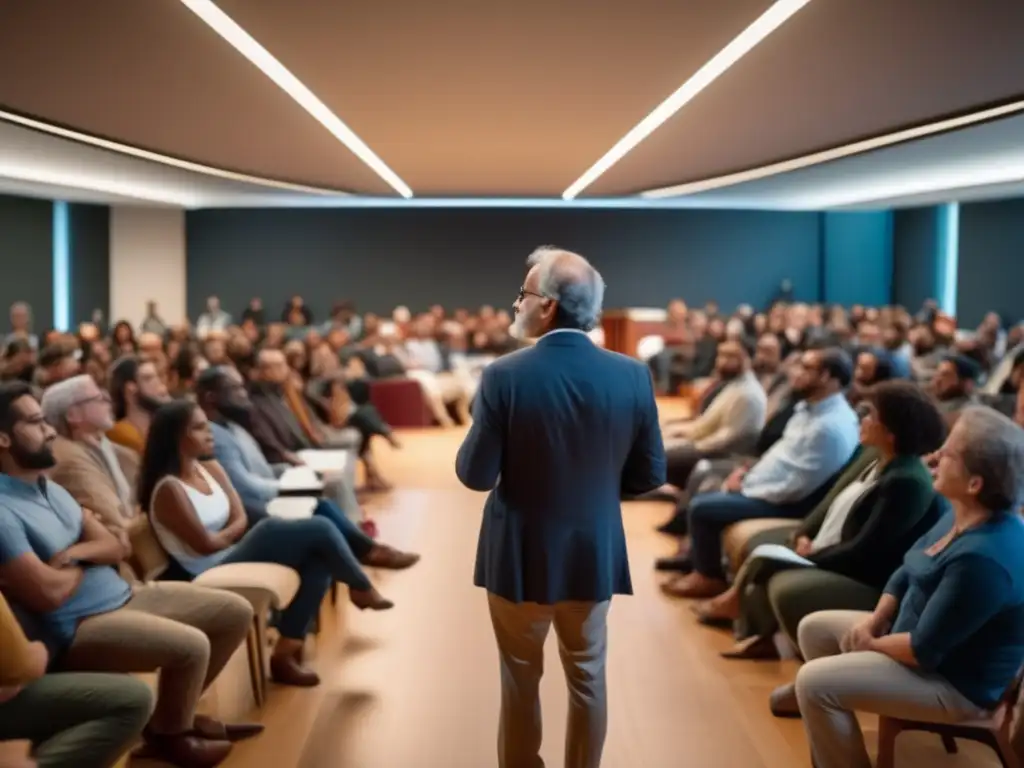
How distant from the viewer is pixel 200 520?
4402 millimetres

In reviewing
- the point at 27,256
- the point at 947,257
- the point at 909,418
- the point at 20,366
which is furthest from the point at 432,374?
the point at 909,418

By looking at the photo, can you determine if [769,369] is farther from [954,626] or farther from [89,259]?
[89,259]

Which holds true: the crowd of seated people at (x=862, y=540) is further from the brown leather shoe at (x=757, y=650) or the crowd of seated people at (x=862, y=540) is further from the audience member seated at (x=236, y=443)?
the audience member seated at (x=236, y=443)

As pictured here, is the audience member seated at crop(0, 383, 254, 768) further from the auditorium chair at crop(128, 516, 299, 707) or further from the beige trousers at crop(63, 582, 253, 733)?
the auditorium chair at crop(128, 516, 299, 707)

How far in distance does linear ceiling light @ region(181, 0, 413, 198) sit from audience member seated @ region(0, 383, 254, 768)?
205cm

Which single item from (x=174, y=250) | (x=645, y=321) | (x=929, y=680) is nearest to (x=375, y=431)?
(x=929, y=680)

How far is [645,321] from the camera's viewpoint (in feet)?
56.3

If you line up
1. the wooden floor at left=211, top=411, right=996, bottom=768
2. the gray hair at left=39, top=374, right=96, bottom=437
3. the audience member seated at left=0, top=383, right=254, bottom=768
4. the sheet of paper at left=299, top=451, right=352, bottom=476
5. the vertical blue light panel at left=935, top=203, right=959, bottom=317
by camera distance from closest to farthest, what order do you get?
the audience member seated at left=0, top=383, right=254, bottom=768
the wooden floor at left=211, top=411, right=996, bottom=768
the gray hair at left=39, top=374, right=96, bottom=437
the sheet of paper at left=299, top=451, right=352, bottom=476
the vertical blue light panel at left=935, top=203, right=959, bottom=317

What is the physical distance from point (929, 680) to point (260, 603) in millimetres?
2296

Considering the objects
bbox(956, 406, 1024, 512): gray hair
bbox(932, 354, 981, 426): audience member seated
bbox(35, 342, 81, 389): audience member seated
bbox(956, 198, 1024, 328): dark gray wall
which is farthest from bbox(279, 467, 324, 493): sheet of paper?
bbox(956, 198, 1024, 328): dark gray wall

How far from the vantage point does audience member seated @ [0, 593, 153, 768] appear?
2.87 m

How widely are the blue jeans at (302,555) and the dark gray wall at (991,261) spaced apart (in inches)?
582

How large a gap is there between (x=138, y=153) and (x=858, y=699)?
827 cm

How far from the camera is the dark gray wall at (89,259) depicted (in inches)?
717
